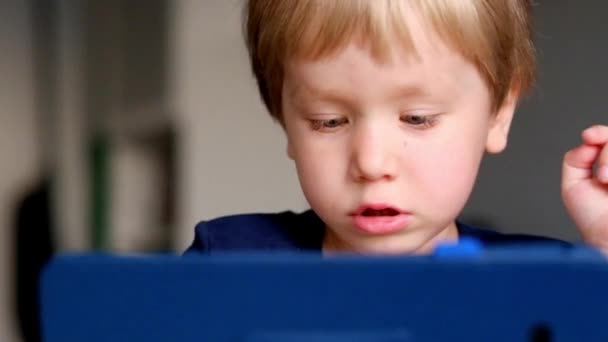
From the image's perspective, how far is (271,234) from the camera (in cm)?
91

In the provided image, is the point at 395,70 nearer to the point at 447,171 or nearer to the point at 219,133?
the point at 447,171

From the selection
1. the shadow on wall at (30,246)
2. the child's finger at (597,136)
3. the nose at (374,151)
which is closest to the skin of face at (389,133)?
the nose at (374,151)

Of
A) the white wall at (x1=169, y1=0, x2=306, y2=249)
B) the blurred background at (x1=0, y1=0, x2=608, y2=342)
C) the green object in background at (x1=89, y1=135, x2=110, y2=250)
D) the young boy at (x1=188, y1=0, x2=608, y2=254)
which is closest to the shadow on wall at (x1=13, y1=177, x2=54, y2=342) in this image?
the blurred background at (x1=0, y1=0, x2=608, y2=342)

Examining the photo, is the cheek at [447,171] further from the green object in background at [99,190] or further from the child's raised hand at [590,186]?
the green object in background at [99,190]

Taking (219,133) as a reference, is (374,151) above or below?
above

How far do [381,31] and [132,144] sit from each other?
1532mm

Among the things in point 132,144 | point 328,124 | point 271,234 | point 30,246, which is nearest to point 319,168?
point 328,124

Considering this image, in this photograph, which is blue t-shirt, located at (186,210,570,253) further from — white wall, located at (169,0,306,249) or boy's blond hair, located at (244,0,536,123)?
white wall, located at (169,0,306,249)

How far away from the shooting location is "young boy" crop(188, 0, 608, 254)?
2.26ft

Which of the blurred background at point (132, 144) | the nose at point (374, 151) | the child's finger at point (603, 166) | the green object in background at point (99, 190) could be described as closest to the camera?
the nose at point (374, 151)

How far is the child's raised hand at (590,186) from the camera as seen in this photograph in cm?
81

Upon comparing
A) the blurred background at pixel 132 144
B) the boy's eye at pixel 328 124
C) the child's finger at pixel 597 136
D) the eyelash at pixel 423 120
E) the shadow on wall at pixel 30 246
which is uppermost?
the eyelash at pixel 423 120

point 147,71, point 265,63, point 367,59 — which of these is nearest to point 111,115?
point 147,71

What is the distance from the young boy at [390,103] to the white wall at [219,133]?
51.1 inches
